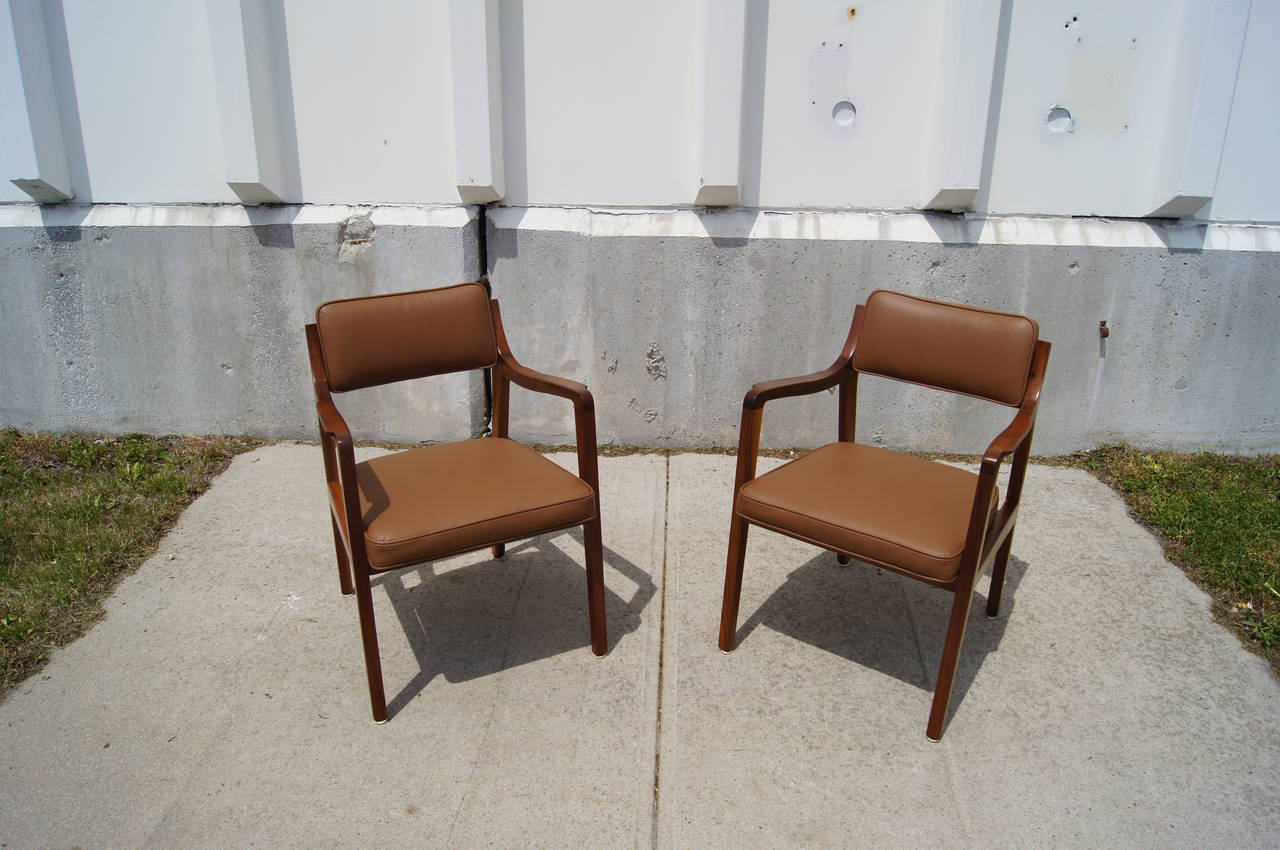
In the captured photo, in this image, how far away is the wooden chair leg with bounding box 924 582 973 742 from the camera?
230cm

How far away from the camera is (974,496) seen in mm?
2445

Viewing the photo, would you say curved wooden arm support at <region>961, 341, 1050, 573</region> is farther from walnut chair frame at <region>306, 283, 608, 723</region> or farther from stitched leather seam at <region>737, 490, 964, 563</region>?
walnut chair frame at <region>306, 283, 608, 723</region>

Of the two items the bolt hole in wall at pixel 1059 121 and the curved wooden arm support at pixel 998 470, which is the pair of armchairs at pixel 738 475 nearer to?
the curved wooden arm support at pixel 998 470

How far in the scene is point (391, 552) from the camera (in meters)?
2.29

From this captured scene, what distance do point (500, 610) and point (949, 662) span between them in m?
1.49

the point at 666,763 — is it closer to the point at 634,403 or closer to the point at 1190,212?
the point at 634,403

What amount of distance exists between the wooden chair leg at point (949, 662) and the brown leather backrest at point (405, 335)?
5.49ft

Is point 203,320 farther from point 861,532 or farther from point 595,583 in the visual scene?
point 861,532

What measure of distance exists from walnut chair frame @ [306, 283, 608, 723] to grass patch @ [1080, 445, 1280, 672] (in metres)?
2.21

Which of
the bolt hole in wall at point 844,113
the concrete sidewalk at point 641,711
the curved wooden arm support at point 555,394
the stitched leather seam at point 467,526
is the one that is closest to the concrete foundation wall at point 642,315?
the bolt hole in wall at point 844,113

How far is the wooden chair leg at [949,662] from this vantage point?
230cm

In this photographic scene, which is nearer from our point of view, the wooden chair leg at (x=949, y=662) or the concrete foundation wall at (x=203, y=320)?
the wooden chair leg at (x=949, y=662)

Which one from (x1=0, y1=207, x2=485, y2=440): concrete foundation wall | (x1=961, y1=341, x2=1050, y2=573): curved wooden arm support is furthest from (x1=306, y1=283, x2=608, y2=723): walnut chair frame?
(x1=0, y1=207, x2=485, y2=440): concrete foundation wall

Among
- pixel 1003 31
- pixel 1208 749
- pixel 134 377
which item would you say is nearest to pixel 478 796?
pixel 1208 749
